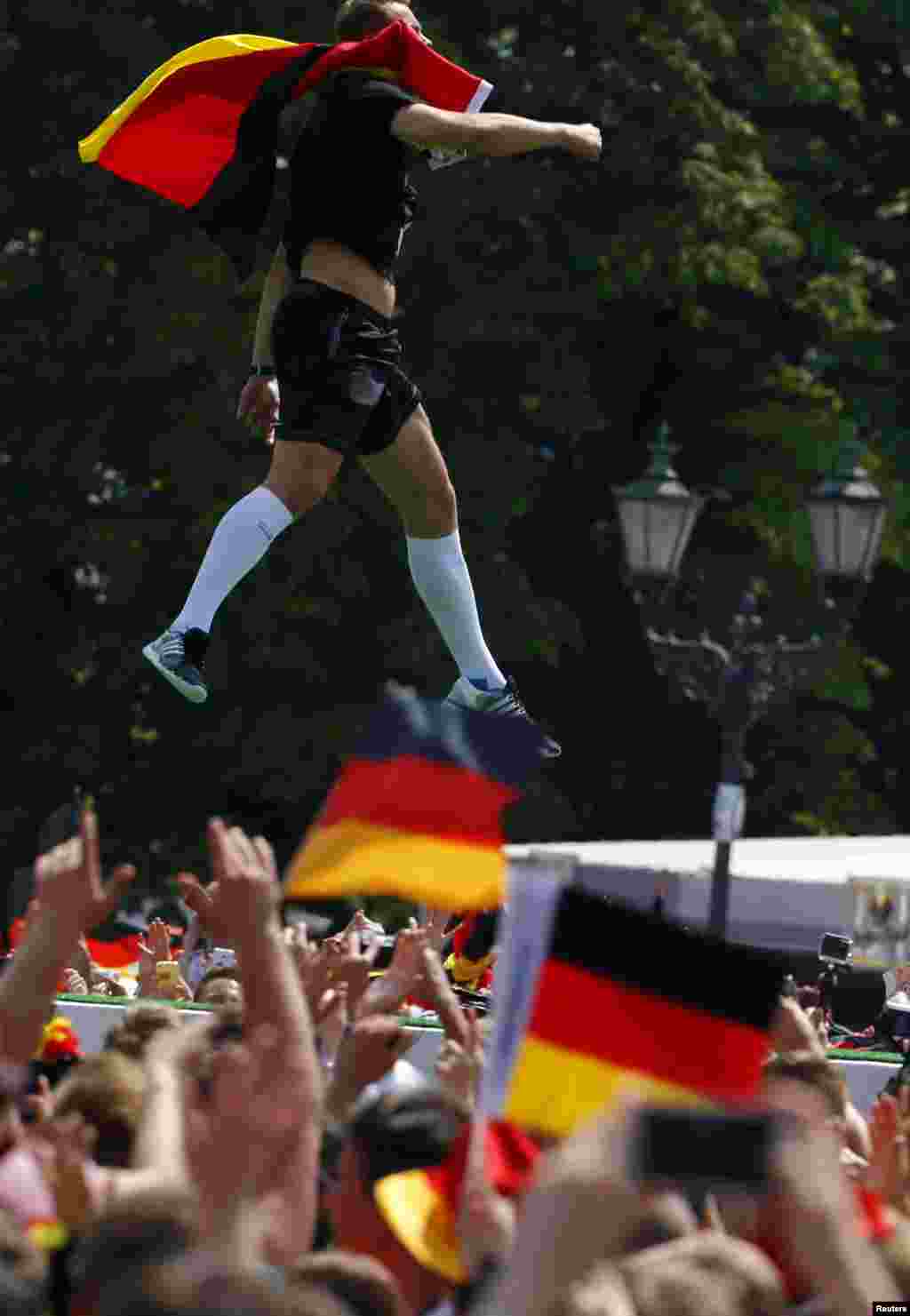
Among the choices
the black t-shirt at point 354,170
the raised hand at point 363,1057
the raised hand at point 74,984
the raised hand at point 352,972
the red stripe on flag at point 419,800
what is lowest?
the raised hand at point 74,984

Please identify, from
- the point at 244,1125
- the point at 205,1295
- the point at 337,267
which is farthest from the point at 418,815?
the point at 337,267

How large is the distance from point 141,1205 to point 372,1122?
4.17 ft

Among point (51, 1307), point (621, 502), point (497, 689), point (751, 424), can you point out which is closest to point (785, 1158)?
point (51, 1307)

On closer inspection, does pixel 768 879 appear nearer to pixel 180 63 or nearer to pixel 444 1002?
pixel 180 63

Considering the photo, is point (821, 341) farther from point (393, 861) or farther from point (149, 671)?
point (393, 861)

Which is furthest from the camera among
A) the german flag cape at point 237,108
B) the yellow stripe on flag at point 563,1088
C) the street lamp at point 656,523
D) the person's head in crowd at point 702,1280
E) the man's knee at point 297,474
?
the street lamp at point 656,523

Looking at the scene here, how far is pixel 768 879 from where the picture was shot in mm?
18453

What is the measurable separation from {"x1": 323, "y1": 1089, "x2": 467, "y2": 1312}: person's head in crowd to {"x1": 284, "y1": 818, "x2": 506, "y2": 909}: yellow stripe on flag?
1.14 ft

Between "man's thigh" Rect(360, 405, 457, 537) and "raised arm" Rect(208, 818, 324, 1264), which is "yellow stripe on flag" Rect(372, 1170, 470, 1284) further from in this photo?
"man's thigh" Rect(360, 405, 457, 537)

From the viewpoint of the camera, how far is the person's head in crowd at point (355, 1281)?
4.40 meters

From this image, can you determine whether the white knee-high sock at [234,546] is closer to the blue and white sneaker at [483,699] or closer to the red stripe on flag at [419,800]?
the blue and white sneaker at [483,699]

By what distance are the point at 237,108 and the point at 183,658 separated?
1444 millimetres

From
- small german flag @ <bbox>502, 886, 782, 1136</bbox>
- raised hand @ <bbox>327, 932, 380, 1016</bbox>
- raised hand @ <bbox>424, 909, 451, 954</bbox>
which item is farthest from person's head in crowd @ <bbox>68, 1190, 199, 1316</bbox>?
raised hand @ <bbox>424, 909, 451, 954</bbox>

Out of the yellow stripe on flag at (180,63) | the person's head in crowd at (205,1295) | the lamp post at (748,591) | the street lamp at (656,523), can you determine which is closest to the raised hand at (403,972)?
the yellow stripe on flag at (180,63)
